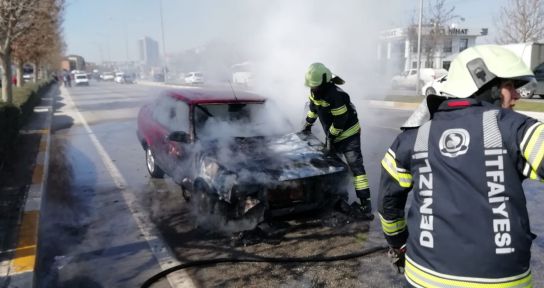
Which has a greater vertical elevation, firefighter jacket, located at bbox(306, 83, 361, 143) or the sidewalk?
firefighter jacket, located at bbox(306, 83, 361, 143)

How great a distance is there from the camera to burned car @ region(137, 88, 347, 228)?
Result: 4344mm

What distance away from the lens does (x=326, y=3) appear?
8562mm

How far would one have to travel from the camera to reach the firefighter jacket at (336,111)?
486 centimetres

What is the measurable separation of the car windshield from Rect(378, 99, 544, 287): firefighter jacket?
12.2 feet

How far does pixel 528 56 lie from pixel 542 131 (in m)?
21.8

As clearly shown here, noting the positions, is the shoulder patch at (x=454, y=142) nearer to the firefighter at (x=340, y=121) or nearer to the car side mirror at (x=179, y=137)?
the firefighter at (x=340, y=121)

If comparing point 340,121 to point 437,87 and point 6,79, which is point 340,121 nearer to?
point 437,87

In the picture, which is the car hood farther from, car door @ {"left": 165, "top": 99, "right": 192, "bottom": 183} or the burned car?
car door @ {"left": 165, "top": 99, "right": 192, "bottom": 183}

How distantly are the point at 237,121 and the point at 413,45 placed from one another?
25806 mm

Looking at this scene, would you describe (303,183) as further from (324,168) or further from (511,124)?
(511,124)

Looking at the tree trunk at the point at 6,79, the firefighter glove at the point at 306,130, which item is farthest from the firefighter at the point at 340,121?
the tree trunk at the point at 6,79

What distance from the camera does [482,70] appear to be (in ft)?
5.57

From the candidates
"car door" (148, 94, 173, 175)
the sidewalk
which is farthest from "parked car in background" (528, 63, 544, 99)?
the sidewalk

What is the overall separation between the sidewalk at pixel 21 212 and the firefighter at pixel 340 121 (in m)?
3.14
